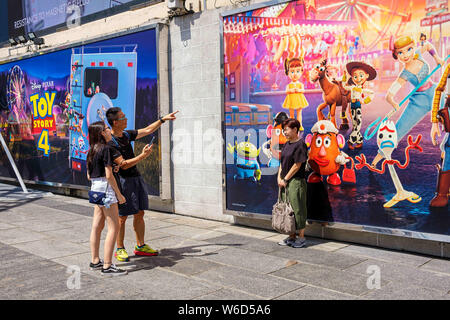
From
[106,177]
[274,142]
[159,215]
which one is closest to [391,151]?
[274,142]

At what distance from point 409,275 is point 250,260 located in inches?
75.8

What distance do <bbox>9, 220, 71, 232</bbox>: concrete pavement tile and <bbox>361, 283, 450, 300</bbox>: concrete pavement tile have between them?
5518mm

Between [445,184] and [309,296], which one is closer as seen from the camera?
[309,296]

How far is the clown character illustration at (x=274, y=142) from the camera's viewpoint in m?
7.30

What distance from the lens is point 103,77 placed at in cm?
1014

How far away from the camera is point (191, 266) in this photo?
551cm

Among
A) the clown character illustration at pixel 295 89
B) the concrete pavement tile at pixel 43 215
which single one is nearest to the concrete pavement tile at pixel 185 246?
the clown character illustration at pixel 295 89

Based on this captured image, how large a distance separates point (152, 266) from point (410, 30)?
452 centimetres

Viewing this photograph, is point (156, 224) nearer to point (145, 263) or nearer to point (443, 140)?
point (145, 263)

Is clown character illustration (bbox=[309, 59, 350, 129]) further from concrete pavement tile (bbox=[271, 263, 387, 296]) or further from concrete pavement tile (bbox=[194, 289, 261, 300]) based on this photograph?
concrete pavement tile (bbox=[194, 289, 261, 300])

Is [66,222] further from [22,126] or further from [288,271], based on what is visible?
[22,126]

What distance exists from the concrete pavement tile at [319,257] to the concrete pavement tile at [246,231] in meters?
0.88

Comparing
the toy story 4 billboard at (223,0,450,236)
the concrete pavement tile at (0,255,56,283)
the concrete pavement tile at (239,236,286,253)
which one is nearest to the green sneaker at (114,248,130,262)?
the concrete pavement tile at (0,255,56,283)

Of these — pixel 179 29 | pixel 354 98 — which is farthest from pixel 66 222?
pixel 354 98
